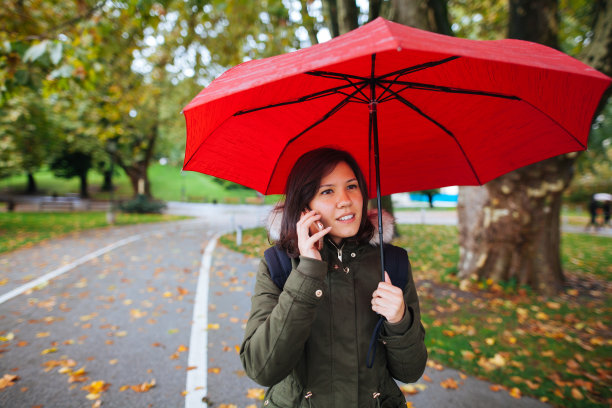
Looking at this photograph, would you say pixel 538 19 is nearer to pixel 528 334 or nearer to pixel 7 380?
pixel 528 334

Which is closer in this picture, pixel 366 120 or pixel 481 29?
pixel 366 120

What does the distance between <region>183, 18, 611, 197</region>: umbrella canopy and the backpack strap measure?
0.77 metres

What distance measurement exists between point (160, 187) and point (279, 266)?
61.5m

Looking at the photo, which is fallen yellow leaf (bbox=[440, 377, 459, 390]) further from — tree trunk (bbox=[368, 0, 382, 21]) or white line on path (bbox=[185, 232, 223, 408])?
tree trunk (bbox=[368, 0, 382, 21])

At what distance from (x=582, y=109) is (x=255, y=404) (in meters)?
3.28

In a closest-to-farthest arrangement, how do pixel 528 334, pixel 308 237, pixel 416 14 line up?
pixel 308 237 → pixel 528 334 → pixel 416 14

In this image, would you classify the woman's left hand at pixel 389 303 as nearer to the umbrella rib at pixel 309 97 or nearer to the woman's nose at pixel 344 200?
the woman's nose at pixel 344 200

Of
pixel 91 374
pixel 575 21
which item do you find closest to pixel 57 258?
pixel 91 374

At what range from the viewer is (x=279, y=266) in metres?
1.53

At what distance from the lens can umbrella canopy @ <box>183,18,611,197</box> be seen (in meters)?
1.14

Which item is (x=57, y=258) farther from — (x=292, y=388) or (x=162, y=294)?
(x=292, y=388)

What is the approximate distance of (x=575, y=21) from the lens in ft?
30.5

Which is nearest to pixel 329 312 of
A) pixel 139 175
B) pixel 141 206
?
pixel 141 206

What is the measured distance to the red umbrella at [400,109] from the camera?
3.74ft
